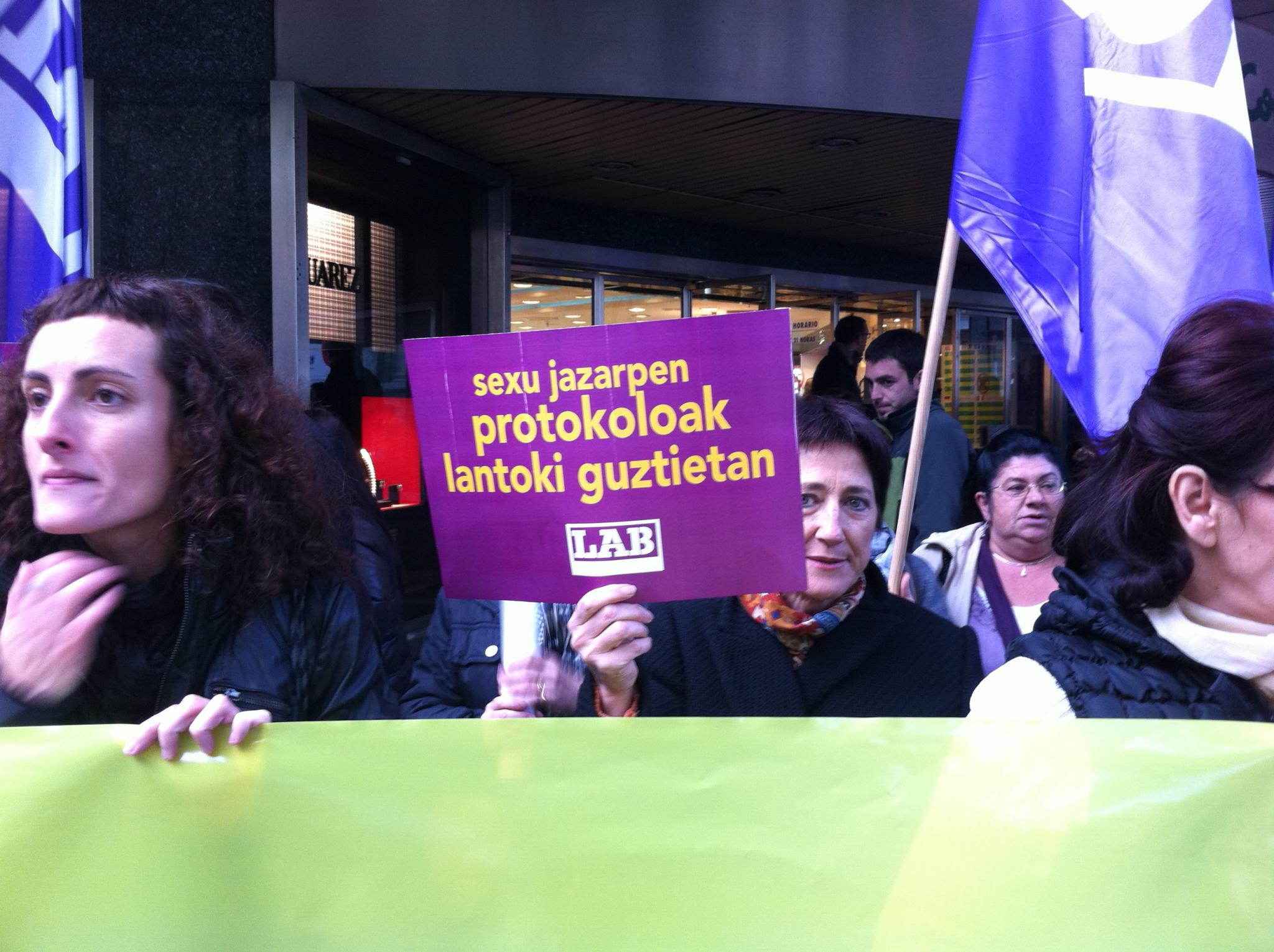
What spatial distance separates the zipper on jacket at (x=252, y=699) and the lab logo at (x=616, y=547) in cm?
53

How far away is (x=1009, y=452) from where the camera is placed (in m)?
3.53

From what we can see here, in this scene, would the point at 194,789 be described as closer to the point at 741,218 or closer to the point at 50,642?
the point at 50,642

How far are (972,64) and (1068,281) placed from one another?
554mm

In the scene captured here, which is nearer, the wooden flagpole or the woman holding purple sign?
the woman holding purple sign

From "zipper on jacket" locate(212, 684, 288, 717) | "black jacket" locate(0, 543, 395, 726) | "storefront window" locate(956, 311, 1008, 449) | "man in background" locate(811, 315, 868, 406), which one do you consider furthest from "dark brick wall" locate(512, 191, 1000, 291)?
"zipper on jacket" locate(212, 684, 288, 717)

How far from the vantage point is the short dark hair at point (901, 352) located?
4734 millimetres

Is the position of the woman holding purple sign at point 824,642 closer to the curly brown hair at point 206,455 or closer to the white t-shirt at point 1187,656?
the white t-shirt at point 1187,656

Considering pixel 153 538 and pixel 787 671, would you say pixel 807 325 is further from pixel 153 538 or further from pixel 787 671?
pixel 153 538

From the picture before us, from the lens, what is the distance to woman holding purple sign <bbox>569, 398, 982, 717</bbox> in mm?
1891

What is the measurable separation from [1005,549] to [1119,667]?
6.50 ft

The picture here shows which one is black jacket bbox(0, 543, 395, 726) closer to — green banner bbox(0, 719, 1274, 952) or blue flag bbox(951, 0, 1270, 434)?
green banner bbox(0, 719, 1274, 952)

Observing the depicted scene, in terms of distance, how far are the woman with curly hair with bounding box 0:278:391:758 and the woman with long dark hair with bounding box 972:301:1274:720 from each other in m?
1.03

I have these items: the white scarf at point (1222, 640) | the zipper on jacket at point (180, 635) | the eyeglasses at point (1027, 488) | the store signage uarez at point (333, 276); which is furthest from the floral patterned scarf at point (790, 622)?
the store signage uarez at point (333, 276)

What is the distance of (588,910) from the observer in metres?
1.22
